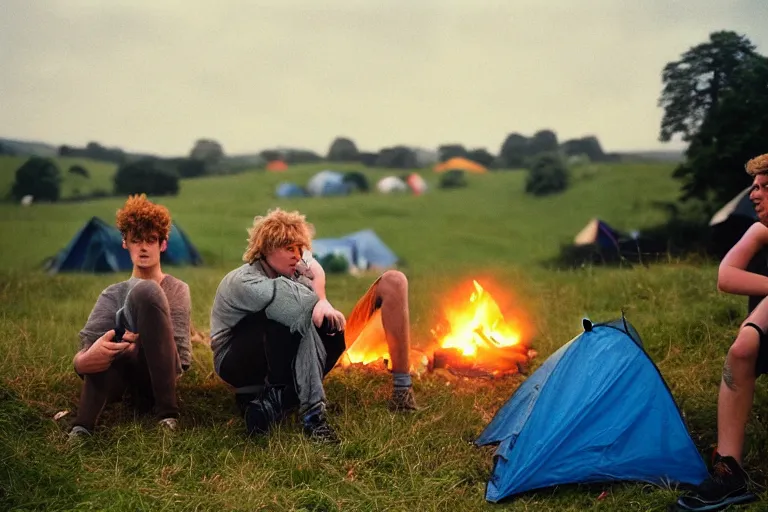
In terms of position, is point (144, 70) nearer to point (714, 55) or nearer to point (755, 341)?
point (714, 55)

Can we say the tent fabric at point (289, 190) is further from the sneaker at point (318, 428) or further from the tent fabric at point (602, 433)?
the tent fabric at point (602, 433)

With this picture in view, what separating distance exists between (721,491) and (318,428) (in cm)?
165

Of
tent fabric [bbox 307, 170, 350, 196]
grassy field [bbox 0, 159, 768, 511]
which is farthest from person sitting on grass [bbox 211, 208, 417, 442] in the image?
tent fabric [bbox 307, 170, 350, 196]

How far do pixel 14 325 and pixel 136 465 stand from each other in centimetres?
232

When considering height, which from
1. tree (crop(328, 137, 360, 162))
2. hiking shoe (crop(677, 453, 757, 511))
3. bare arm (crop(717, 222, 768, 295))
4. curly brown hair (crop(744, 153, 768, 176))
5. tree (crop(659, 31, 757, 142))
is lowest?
hiking shoe (crop(677, 453, 757, 511))

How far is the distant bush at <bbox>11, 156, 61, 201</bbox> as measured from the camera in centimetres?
913

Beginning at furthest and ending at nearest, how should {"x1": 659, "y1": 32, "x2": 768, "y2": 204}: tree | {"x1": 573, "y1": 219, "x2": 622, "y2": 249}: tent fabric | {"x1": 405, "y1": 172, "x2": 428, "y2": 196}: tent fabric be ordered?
1. {"x1": 405, "y1": 172, "x2": 428, "y2": 196}: tent fabric
2. {"x1": 573, "y1": 219, "x2": 622, "y2": 249}: tent fabric
3. {"x1": 659, "y1": 32, "x2": 768, "y2": 204}: tree

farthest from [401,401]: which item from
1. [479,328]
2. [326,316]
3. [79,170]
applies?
[79,170]

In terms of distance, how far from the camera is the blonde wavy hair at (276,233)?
3.51 metres

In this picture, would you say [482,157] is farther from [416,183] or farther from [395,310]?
[395,310]

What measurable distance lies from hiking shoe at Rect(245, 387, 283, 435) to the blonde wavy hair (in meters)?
0.61

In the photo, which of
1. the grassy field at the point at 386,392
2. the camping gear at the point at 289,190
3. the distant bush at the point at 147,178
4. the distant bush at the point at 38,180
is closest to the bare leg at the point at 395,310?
the grassy field at the point at 386,392

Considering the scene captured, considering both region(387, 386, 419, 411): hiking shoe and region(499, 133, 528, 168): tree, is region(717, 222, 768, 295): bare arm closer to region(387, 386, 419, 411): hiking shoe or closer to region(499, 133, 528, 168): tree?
region(387, 386, 419, 411): hiking shoe

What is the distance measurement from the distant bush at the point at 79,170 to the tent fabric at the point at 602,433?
736 cm
